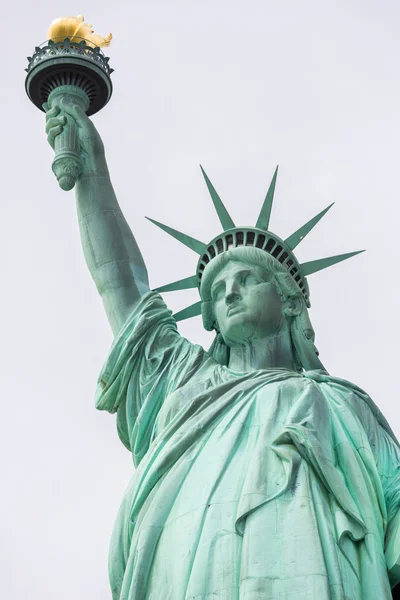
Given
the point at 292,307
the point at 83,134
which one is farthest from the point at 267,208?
the point at 83,134

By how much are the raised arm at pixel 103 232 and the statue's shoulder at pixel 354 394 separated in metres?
1.88

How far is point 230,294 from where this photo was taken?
13.6m

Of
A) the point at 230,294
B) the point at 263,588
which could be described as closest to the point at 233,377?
the point at 230,294

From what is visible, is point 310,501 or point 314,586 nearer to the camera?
point 314,586

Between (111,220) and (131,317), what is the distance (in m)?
1.06

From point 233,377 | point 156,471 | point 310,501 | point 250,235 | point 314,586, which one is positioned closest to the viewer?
point 314,586

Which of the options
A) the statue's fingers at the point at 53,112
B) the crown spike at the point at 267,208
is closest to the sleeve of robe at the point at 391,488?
the crown spike at the point at 267,208

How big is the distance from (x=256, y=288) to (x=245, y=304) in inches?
7.8

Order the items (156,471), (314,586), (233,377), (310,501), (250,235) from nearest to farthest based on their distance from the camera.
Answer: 1. (314,586)
2. (310,501)
3. (156,471)
4. (233,377)
5. (250,235)

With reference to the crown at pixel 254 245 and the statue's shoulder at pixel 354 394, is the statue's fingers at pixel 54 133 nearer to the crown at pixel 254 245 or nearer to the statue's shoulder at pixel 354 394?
the crown at pixel 254 245

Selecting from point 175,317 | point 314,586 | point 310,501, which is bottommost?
point 314,586

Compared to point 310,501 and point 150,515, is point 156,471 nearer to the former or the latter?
point 150,515

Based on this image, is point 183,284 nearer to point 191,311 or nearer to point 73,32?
point 191,311

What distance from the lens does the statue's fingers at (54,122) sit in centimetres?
1452
